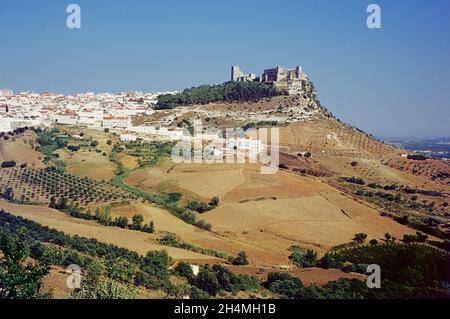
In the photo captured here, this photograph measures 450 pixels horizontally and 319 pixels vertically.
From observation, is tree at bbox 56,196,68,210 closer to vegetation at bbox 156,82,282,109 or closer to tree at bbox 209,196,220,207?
tree at bbox 209,196,220,207

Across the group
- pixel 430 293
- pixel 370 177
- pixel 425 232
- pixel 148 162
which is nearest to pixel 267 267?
pixel 430 293

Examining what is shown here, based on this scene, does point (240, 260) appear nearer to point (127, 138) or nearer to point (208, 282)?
point (208, 282)

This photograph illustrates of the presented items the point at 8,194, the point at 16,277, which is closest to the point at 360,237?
the point at 16,277

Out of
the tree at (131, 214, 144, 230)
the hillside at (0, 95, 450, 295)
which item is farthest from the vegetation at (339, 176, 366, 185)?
the tree at (131, 214, 144, 230)

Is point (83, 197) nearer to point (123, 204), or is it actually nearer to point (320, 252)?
point (123, 204)

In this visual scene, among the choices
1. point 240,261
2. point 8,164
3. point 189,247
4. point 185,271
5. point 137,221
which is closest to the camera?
point 185,271

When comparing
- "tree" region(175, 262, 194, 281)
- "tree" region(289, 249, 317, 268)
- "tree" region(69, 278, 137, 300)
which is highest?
"tree" region(69, 278, 137, 300)

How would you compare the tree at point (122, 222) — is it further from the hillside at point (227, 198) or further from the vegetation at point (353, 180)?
the vegetation at point (353, 180)

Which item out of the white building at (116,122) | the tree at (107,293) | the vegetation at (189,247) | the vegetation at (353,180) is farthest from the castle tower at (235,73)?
the tree at (107,293)
